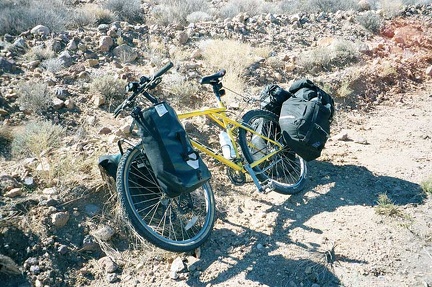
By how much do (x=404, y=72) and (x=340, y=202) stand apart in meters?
4.20

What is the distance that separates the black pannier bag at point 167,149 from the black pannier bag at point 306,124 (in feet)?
5.11

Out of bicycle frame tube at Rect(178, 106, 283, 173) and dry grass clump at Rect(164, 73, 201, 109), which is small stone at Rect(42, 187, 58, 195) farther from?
dry grass clump at Rect(164, 73, 201, 109)

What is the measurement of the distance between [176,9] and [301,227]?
697 centimetres

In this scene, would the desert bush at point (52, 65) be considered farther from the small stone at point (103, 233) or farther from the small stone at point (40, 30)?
the small stone at point (103, 233)

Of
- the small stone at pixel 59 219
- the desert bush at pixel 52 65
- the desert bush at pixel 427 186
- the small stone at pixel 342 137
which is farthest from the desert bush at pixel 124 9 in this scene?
the desert bush at pixel 427 186

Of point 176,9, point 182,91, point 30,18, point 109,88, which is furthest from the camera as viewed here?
point 176,9

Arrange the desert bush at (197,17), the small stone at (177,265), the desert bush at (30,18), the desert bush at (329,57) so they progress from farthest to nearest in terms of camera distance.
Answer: the desert bush at (197,17) → the desert bush at (30,18) → the desert bush at (329,57) → the small stone at (177,265)

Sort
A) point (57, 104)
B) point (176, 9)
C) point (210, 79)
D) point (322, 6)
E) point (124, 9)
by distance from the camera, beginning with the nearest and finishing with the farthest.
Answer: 1. point (210, 79)
2. point (57, 104)
3. point (124, 9)
4. point (176, 9)
5. point (322, 6)

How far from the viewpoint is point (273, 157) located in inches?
→ 205

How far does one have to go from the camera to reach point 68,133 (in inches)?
217

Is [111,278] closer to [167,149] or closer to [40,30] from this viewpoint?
[167,149]

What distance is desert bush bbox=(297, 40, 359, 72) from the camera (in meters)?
7.70

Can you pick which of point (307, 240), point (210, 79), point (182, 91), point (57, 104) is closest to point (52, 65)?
point (57, 104)

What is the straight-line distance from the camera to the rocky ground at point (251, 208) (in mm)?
3863
